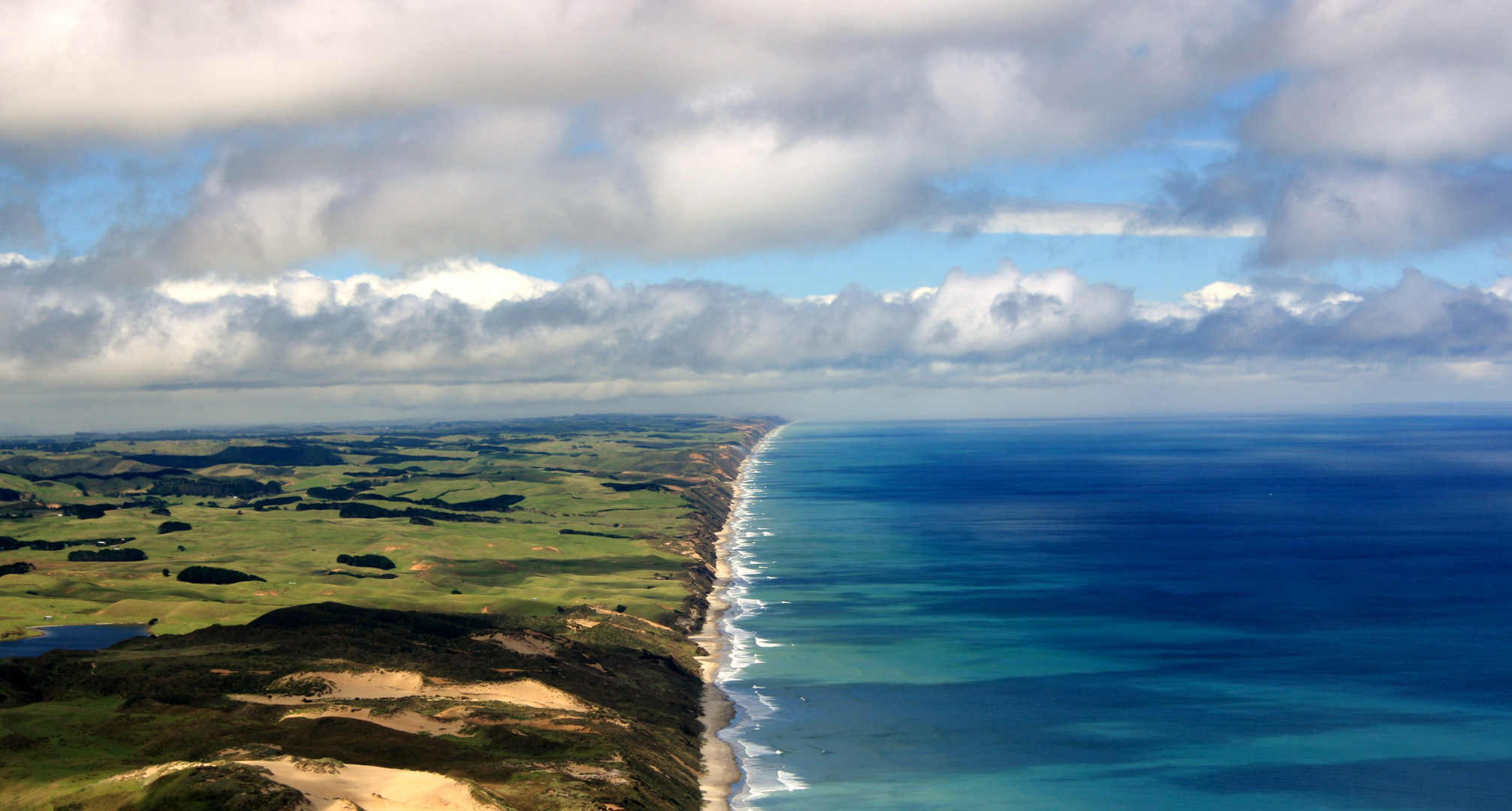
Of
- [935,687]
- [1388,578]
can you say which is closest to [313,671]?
[935,687]

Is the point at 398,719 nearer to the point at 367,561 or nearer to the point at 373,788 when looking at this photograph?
the point at 373,788

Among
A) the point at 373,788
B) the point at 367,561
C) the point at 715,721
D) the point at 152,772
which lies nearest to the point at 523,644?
the point at 715,721

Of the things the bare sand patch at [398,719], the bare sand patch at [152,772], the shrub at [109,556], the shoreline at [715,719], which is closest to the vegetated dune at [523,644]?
the shoreline at [715,719]

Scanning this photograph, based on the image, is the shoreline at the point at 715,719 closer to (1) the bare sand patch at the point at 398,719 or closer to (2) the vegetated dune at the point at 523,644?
(2) the vegetated dune at the point at 523,644

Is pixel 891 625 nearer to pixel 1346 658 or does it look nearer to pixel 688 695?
pixel 688 695

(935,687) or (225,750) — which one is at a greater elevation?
(225,750)

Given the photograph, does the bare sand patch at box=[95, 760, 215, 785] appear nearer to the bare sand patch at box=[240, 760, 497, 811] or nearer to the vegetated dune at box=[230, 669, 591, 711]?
the bare sand patch at box=[240, 760, 497, 811]
